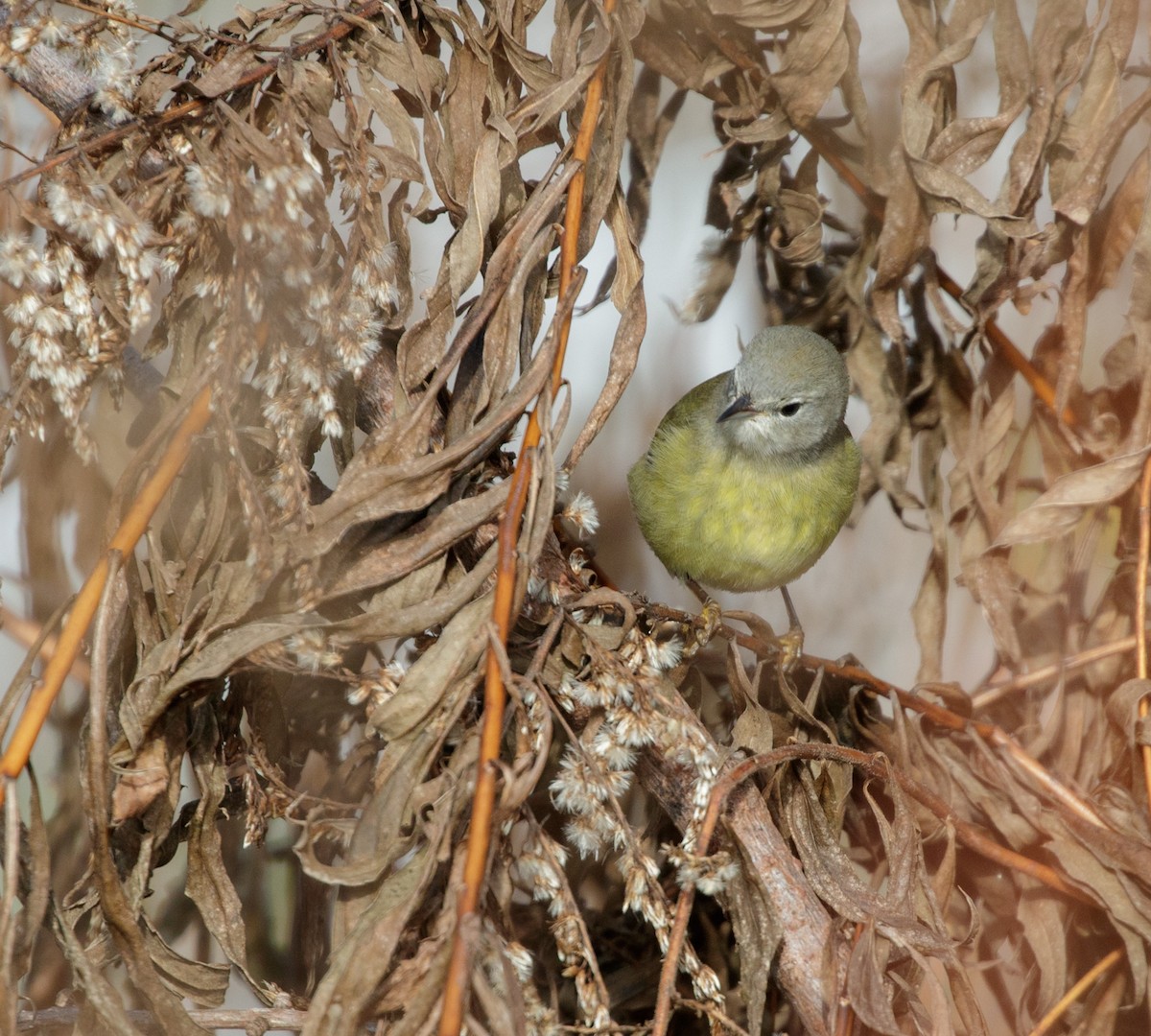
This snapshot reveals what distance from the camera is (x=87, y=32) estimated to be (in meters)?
1.36

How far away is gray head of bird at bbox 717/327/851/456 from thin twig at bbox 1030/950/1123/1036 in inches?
46.2

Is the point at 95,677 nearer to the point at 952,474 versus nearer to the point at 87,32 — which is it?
the point at 87,32

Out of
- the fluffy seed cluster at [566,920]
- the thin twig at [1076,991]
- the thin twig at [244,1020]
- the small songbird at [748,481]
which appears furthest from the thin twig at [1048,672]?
the thin twig at [244,1020]

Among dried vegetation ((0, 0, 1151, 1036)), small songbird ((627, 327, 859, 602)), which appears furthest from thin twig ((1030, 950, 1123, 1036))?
small songbird ((627, 327, 859, 602))

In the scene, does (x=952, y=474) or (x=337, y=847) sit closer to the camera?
(x=337, y=847)

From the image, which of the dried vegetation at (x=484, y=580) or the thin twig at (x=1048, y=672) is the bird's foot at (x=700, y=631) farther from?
the thin twig at (x=1048, y=672)

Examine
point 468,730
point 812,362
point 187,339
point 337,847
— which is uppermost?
point 812,362

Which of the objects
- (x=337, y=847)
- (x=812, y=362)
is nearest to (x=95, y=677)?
(x=337, y=847)

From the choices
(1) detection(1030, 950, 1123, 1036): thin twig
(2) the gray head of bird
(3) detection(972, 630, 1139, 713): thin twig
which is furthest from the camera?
(2) the gray head of bird

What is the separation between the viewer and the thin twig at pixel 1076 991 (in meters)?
1.61

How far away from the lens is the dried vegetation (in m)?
1.22

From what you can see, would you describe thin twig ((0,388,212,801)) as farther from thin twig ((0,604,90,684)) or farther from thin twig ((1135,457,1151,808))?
thin twig ((1135,457,1151,808))

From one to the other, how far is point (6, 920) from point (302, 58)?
3.45 feet

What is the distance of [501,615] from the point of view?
46.0 inches
